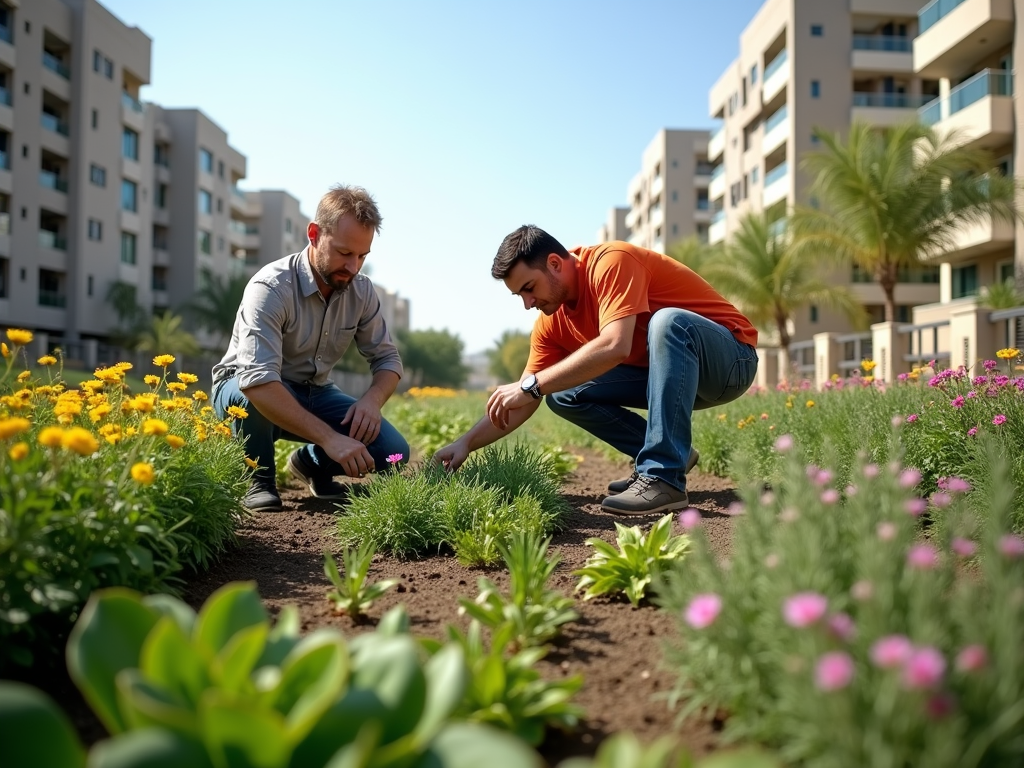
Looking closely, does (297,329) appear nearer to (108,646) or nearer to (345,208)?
(345,208)

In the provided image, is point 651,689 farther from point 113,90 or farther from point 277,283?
point 113,90

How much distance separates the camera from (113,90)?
35375mm

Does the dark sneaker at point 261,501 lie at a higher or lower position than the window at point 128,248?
lower

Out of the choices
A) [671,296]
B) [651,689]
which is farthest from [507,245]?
[651,689]

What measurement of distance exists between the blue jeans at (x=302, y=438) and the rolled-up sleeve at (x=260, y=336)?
0.36 metres

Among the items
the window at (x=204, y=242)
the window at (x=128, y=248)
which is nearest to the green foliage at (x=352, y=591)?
the window at (x=128, y=248)

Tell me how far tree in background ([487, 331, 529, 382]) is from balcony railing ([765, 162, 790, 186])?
29.4 m

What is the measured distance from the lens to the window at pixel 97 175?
34094 millimetres

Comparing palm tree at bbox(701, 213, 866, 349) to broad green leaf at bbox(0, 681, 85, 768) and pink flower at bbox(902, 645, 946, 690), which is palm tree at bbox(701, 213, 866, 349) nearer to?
pink flower at bbox(902, 645, 946, 690)

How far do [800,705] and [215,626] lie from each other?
3.58ft

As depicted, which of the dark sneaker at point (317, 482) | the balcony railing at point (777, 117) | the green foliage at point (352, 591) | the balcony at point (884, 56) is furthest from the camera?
the balcony railing at point (777, 117)

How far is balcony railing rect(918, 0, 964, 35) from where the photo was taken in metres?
22.3

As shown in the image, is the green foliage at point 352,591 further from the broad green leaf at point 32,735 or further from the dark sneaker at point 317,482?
the dark sneaker at point 317,482

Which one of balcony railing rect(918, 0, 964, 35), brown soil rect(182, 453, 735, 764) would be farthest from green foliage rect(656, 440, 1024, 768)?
balcony railing rect(918, 0, 964, 35)
